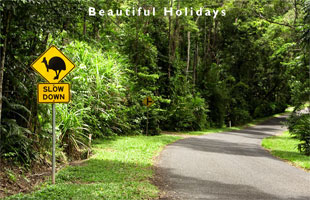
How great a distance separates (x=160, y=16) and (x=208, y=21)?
12119mm

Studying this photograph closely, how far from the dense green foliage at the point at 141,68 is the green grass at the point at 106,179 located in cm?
138

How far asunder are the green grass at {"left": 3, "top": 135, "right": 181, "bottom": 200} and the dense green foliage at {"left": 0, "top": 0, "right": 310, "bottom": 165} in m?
1.38

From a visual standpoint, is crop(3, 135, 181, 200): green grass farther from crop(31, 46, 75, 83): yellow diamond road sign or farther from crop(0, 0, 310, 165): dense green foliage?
crop(31, 46, 75, 83): yellow diamond road sign

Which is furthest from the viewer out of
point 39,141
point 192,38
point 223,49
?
point 223,49

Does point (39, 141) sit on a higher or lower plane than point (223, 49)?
lower

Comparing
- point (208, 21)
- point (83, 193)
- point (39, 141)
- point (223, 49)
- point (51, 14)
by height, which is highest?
point (208, 21)

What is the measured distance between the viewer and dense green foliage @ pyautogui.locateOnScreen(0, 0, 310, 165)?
366 inches

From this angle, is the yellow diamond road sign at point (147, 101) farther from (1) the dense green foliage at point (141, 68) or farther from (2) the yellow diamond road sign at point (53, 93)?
(2) the yellow diamond road sign at point (53, 93)

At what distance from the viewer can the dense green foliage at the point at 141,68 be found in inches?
366

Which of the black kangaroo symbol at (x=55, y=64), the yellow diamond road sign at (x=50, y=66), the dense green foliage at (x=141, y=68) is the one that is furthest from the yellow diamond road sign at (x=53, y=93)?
the dense green foliage at (x=141, y=68)

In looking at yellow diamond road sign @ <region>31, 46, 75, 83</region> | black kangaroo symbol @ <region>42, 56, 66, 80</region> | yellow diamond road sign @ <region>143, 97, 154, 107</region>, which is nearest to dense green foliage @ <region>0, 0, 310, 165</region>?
yellow diamond road sign @ <region>143, 97, 154, 107</region>

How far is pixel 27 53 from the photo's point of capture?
9.95 meters

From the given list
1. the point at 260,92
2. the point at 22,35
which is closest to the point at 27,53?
the point at 22,35

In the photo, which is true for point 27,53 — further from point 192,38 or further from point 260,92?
point 260,92
